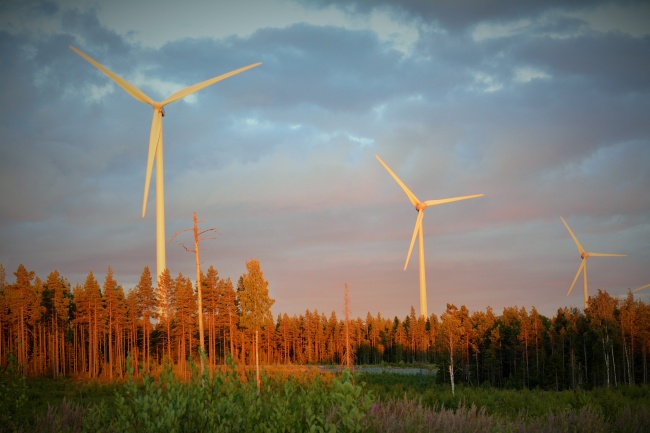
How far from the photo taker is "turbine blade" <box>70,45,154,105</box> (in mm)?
68438

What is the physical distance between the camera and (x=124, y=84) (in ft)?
230

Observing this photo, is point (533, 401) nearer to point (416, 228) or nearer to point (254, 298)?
point (254, 298)

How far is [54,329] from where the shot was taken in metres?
95.8

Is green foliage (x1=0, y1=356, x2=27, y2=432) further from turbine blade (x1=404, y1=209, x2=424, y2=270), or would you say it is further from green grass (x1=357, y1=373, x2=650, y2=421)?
turbine blade (x1=404, y1=209, x2=424, y2=270)

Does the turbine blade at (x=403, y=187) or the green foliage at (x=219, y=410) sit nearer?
the green foliage at (x=219, y=410)

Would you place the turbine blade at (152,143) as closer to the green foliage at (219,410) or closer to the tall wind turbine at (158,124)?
the tall wind turbine at (158,124)

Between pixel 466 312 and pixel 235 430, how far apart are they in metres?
74.7

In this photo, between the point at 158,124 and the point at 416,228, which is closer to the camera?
the point at 158,124

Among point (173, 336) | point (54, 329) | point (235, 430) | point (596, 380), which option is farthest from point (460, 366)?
point (235, 430)

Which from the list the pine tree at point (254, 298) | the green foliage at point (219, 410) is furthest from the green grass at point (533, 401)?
the pine tree at point (254, 298)

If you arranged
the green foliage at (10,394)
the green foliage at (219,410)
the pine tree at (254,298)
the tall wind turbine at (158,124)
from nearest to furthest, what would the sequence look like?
the green foliage at (219,410) → the green foliage at (10,394) → the pine tree at (254,298) → the tall wind turbine at (158,124)

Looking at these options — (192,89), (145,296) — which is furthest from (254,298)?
(145,296)

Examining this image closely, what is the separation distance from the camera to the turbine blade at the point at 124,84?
68438 millimetres

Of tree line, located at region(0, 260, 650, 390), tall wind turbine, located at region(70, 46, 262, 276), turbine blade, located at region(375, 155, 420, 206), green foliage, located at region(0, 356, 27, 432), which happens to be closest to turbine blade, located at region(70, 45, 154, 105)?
tall wind turbine, located at region(70, 46, 262, 276)
